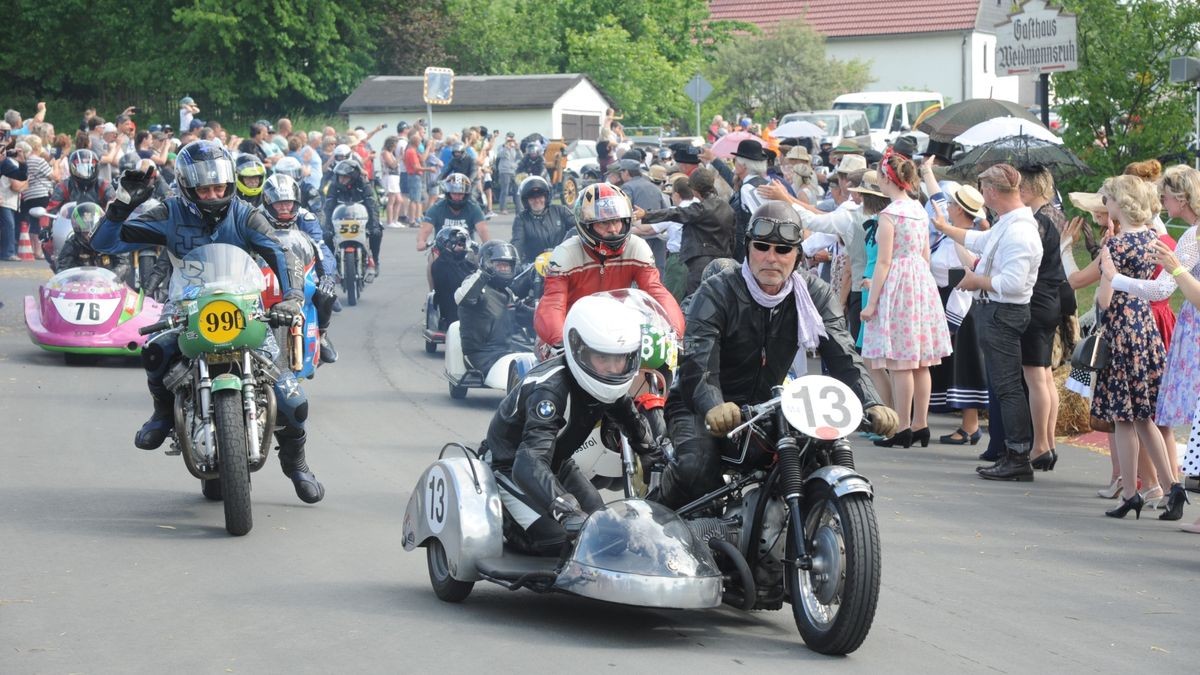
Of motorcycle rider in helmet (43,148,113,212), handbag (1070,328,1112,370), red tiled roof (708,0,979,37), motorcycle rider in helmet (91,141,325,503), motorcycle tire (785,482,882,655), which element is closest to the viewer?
motorcycle tire (785,482,882,655)

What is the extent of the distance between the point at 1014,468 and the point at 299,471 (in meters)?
4.72

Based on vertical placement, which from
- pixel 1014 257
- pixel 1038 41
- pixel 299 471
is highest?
pixel 1038 41

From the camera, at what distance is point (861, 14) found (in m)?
67.8

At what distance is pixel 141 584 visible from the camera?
7691 millimetres

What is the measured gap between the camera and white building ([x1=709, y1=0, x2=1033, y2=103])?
65812 mm

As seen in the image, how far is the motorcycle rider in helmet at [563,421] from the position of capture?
704 cm

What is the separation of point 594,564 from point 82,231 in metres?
11.5

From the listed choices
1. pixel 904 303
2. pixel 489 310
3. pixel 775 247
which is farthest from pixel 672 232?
pixel 775 247

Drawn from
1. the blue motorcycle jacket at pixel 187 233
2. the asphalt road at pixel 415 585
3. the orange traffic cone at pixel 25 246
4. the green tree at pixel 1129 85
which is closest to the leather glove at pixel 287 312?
the blue motorcycle jacket at pixel 187 233

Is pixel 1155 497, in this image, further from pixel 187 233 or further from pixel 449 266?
pixel 449 266

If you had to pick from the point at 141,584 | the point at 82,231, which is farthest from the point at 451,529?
the point at 82,231

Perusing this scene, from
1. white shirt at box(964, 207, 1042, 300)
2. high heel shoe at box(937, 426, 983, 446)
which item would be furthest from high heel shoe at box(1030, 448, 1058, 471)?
high heel shoe at box(937, 426, 983, 446)

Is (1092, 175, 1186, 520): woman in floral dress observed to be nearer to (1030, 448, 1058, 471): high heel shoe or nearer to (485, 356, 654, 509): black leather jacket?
(1030, 448, 1058, 471): high heel shoe

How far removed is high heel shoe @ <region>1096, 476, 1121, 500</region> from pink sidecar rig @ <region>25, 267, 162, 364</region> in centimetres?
934
